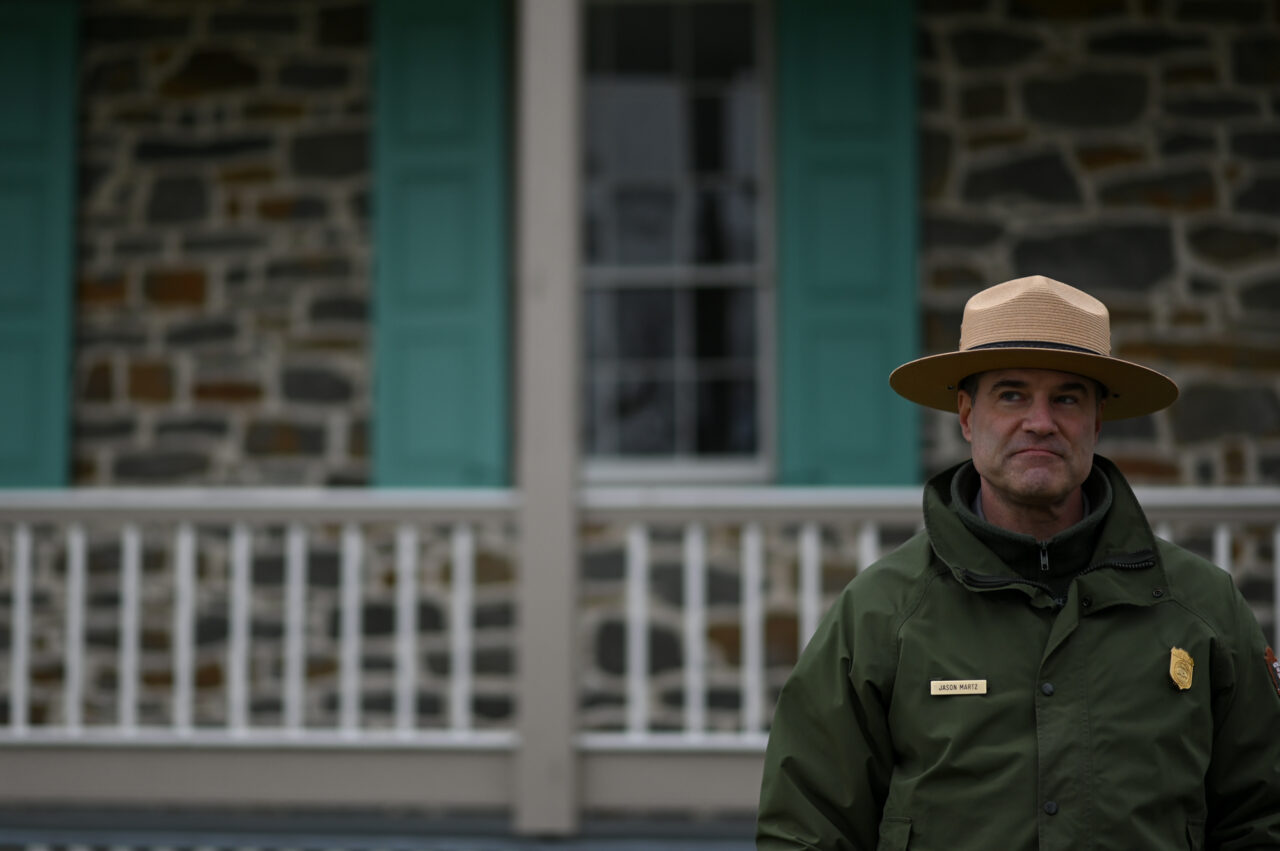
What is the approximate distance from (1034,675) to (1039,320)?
57 centimetres

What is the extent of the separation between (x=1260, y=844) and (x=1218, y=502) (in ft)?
9.51

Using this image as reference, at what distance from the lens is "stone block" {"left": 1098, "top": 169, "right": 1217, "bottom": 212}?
18.7 feet

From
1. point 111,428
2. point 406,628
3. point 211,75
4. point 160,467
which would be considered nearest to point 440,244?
point 211,75

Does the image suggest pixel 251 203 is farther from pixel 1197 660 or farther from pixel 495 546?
pixel 1197 660

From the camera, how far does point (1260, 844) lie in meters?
1.88

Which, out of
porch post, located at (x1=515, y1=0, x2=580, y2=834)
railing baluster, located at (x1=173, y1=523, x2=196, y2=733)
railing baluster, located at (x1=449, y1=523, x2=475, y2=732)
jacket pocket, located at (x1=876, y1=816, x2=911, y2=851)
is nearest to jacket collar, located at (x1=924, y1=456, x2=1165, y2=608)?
jacket pocket, located at (x1=876, y1=816, x2=911, y2=851)

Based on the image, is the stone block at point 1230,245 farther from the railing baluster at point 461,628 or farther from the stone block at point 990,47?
the railing baluster at point 461,628

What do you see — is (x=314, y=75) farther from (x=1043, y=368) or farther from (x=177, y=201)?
(x=1043, y=368)

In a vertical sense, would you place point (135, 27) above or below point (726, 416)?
above

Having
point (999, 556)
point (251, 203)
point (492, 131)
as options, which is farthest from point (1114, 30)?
point (999, 556)

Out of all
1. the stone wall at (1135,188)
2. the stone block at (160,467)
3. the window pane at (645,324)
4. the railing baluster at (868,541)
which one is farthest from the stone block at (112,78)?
the railing baluster at (868,541)

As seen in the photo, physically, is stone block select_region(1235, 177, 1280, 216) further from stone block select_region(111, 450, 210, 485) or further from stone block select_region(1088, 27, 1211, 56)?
stone block select_region(111, 450, 210, 485)

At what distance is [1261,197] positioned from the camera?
5.71 meters

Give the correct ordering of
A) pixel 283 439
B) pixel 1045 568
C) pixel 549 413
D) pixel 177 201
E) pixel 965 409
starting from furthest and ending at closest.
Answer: pixel 177 201 → pixel 283 439 → pixel 549 413 → pixel 965 409 → pixel 1045 568
